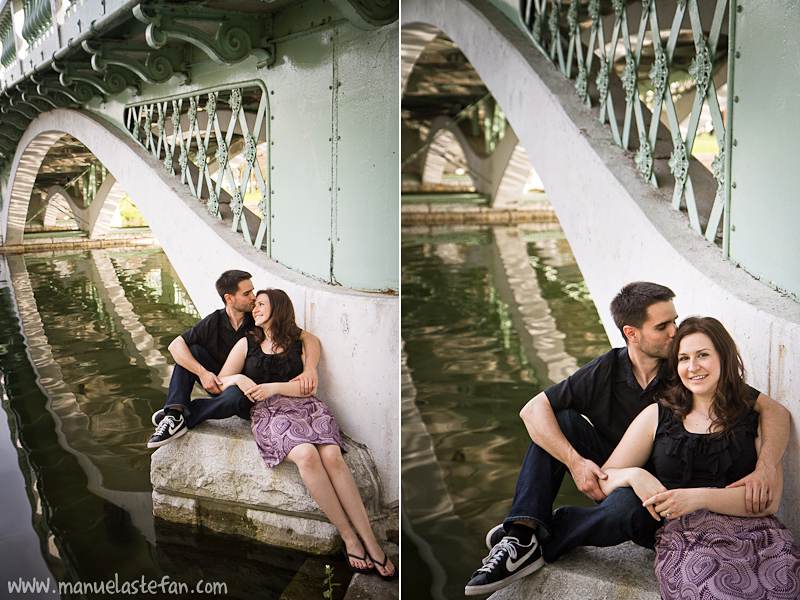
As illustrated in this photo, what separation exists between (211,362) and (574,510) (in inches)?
69.4

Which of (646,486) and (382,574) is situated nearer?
(646,486)

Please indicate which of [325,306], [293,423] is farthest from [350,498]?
[325,306]

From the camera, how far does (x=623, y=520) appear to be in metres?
1.98

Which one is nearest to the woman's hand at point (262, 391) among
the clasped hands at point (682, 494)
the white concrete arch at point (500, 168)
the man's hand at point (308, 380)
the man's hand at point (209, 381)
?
the man's hand at point (308, 380)

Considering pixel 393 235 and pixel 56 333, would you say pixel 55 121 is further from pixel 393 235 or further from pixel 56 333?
pixel 393 235

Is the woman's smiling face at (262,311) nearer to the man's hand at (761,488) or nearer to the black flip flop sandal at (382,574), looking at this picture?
the black flip flop sandal at (382,574)

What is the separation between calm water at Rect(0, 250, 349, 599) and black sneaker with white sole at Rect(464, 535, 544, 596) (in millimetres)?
916

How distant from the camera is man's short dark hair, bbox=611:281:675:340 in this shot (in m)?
2.15

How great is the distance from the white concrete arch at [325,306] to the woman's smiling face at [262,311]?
30cm

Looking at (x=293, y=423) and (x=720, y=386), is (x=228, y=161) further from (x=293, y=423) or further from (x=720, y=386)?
(x=720, y=386)

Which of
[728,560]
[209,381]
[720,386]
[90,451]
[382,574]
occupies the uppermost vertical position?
[720,386]

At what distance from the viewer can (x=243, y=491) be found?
304cm

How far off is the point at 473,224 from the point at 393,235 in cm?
1521

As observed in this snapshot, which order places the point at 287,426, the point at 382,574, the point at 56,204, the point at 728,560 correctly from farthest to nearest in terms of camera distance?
the point at 56,204, the point at 287,426, the point at 382,574, the point at 728,560
